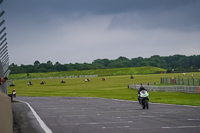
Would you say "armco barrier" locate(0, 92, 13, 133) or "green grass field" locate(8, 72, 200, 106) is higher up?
"armco barrier" locate(0, 92, 13, 133)

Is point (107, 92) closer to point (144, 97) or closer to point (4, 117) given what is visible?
point (144, 97)

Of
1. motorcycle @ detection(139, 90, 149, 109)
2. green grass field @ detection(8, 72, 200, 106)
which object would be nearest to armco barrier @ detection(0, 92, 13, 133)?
motorcycle @ detection(139, 90, 149, 109)

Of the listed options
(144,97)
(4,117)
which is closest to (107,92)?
(144,97)

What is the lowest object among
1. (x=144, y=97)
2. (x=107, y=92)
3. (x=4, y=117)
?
(x=107, y=92)

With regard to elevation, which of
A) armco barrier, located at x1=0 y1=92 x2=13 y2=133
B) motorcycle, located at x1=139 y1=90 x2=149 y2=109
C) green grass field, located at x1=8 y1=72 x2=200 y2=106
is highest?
armco barrier, located at x1=0 y1=92 x2=13 y2=133

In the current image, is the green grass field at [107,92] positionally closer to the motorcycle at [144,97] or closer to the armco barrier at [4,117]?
the motorcycle at [144,97]

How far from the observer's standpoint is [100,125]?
15.8 meters

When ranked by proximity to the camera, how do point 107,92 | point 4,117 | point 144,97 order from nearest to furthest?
point 4,117 < point 144,97 < point 107,92

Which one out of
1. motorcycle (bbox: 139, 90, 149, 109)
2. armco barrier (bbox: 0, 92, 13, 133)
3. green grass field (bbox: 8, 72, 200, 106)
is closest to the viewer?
armco barrier (bbox: 0, 92, 13, 133)

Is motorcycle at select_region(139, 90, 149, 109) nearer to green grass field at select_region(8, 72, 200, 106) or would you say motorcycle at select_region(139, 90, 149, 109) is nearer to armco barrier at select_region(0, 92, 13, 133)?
green grass field at select_region(8, 72, 200, 106)

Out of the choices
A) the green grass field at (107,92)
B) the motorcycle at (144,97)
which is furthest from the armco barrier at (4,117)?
the green grass field at (107,92)

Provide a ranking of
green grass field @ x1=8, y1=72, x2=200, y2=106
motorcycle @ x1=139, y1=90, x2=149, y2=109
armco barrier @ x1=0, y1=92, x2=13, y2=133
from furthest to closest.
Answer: green grass field @ x1=8, y1=72, x2=200, y2=106 < motorcycle @ x1=139, y1=90, x2=149, y2=109 < armco barrier @ x1=0, y1=92, x2=13, y2=133

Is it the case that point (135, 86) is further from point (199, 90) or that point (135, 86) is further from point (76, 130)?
point (76, 130)

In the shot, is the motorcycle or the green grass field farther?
the green grass field
